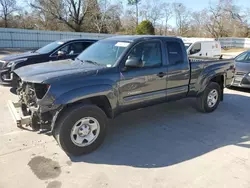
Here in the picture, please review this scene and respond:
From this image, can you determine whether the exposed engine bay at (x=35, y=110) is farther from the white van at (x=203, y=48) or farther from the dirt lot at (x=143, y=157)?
the white van at (x=203, y=48)

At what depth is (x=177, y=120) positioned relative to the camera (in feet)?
17.3

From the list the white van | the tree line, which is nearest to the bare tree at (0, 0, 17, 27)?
the tree line

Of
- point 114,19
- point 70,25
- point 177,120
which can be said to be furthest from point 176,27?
point 177,120

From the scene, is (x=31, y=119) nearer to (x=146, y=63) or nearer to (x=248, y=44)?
(x=146, y=63)

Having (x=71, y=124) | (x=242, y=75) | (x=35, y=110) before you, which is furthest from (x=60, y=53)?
(x=242, y=75)

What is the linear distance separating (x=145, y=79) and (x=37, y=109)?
76.4 inches

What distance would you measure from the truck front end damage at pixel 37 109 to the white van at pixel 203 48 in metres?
12.0

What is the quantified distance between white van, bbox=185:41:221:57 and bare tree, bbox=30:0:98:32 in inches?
940

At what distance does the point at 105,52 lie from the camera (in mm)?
4363

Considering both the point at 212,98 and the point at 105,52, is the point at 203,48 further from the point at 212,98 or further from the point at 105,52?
the point at 105,52

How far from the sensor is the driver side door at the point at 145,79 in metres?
4.01

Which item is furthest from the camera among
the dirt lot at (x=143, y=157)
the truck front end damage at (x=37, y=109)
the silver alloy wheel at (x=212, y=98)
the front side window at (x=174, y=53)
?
the silver alloy wheel at (x=212, y=98)

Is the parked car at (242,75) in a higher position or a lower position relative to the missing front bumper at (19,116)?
higher

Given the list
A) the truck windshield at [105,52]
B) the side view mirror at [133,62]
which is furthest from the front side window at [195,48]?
the side view mirror at [133,62]
